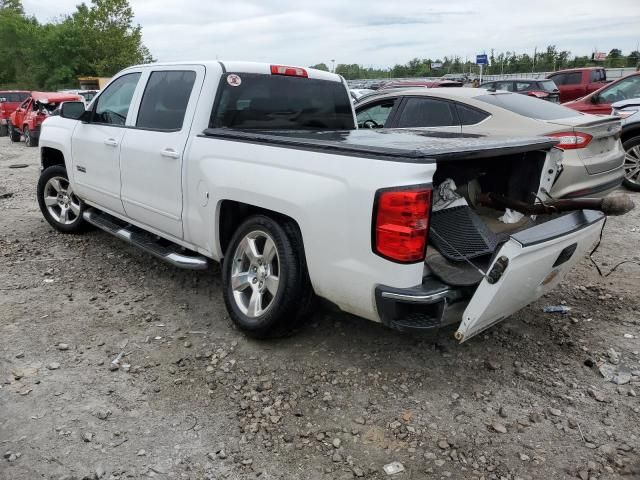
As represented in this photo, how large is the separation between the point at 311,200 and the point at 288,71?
1882 mm

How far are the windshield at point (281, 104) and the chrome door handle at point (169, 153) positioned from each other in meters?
0.35

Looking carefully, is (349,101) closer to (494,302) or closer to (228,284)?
(228,284)

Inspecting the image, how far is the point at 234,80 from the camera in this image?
4.14 m

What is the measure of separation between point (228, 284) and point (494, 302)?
1828 millimetres

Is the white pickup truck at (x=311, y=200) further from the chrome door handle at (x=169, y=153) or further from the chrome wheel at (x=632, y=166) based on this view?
the chrome wheel at (x=632, y=166)

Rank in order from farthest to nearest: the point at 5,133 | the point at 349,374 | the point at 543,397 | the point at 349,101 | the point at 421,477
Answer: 1. the point at 5,133
2. the point at 349,101
3. the point at 349,374
4. the point at 543,397
5. the point at 421,477

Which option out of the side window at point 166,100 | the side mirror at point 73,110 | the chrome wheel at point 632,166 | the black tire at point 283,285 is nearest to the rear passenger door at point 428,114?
the side window at point 166,100

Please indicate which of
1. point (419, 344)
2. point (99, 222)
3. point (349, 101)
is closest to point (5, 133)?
point (99, 222)

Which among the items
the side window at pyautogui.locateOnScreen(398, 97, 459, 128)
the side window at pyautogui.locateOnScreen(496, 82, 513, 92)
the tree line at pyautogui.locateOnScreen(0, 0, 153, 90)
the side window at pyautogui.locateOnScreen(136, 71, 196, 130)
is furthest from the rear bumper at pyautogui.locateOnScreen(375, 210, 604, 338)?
the tree line at pyautogui.locateOnScreen(0, 0, 153, 90)

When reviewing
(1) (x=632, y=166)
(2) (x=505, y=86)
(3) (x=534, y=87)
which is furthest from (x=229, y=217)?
(2) (x=505, y=86)

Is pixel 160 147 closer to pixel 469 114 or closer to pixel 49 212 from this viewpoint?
pixel 49 212

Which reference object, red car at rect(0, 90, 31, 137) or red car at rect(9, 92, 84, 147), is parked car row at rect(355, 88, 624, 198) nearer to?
red car at rect(9, 92, 84, 147)

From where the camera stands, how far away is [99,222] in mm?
5336

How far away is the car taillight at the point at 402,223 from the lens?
8.87 ft
